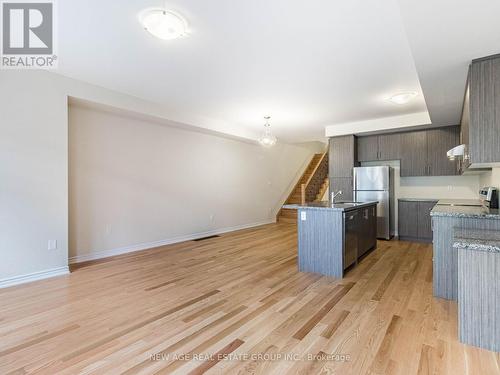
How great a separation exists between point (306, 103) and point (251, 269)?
301 cm

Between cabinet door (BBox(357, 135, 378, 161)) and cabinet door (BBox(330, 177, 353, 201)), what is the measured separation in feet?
2.28

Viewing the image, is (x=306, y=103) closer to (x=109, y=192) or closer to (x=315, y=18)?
(x=315, y=18)

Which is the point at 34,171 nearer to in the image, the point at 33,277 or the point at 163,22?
the point at 33,277

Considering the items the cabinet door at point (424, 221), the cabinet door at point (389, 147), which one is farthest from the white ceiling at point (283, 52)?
the cabinet door at point (424, 221)

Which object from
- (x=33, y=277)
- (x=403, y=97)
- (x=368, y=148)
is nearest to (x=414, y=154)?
(x=368, y=148)

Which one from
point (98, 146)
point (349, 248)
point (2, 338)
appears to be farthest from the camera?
point (98, 146)

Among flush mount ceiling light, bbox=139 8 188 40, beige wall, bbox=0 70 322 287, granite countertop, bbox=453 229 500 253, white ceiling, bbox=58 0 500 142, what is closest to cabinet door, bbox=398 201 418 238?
white ceiling, bbox=58 0 500 142

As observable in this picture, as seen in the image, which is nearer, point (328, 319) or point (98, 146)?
point (328, 319)

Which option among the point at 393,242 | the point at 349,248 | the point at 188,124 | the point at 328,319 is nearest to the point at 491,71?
the point at 349,248

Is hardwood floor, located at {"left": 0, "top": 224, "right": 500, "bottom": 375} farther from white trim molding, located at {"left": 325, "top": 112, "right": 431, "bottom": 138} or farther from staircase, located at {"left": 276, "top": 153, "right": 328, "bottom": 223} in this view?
staircase, located at {"left": 276, "top": 153, "right": 328, "bottom": 223}

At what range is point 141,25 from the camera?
8.05 feet

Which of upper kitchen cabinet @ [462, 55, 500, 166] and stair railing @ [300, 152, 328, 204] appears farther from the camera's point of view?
stair railing @ [300, 152, 328, 204]

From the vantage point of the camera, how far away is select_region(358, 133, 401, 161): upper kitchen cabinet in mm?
5996

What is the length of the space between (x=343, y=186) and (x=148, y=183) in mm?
4486
